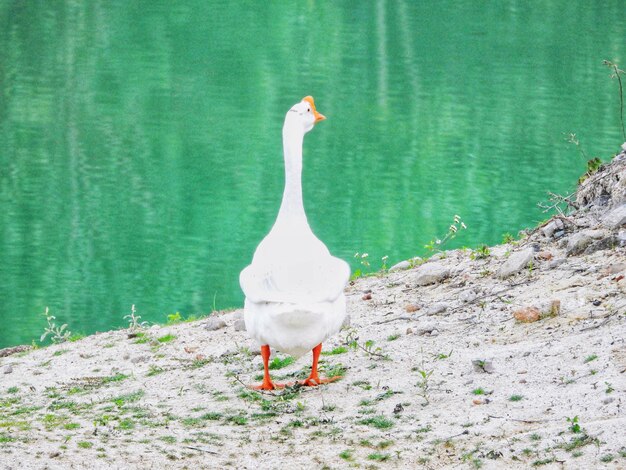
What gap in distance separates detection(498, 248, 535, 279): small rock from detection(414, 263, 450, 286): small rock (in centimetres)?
63

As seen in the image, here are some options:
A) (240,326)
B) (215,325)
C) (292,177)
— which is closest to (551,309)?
(292,177)

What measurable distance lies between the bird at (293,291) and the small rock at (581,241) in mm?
2803

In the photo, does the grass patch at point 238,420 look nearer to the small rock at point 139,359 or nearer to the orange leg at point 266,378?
the orange leg at point 266,378

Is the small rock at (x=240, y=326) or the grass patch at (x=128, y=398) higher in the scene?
the grass patch at (x=128, y=398)

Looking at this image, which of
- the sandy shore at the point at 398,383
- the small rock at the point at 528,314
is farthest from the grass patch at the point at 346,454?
the small rock at the point at 528,314

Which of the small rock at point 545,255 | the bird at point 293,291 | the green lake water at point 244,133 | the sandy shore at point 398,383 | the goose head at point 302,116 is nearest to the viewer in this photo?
the sandy shore at point 398,383

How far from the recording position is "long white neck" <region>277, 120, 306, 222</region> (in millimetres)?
7695

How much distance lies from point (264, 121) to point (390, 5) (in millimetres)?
22655

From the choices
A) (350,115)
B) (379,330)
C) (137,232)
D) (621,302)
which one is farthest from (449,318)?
(350,115)

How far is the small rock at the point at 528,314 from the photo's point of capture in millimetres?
8164

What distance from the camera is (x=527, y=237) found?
10.8 m

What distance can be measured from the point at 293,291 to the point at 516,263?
304cm

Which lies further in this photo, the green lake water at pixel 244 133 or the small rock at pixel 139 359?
the green lake water at pixel 244 133

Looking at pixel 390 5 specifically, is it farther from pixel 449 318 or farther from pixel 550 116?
pixel 449 318
